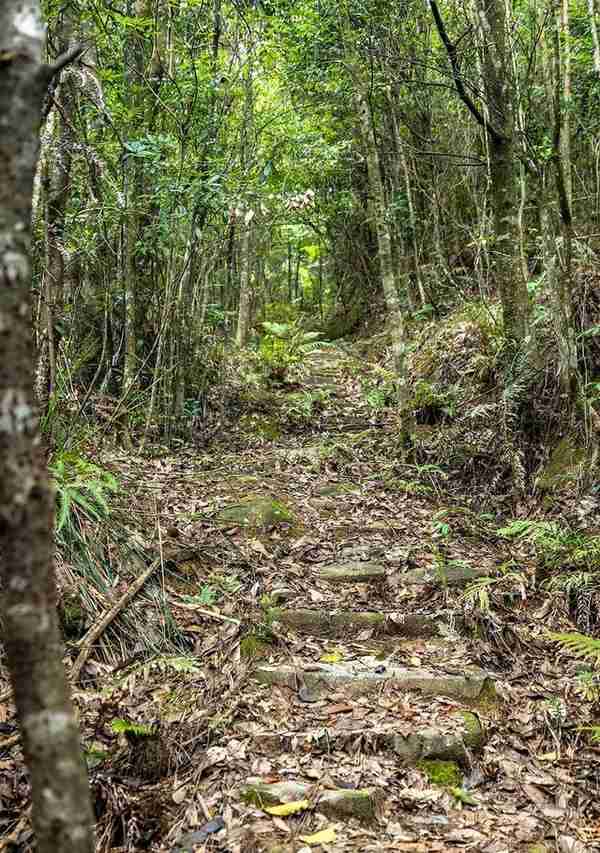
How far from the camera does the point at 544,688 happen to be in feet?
13.5

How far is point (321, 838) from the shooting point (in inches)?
113

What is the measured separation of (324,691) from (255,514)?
89.0 inches

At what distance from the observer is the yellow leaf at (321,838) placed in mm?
2842

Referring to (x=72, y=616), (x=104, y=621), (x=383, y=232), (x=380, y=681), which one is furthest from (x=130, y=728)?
(x=383, y=232)

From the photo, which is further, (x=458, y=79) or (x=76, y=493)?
(x=458, y=79)

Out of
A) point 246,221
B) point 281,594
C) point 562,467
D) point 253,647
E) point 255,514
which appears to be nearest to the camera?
point 253,647

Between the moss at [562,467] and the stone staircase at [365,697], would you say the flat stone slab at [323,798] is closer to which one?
the stone staircase at [365,697]

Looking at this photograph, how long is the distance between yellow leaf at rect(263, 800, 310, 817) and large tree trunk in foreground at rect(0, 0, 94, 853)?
1.74 metres

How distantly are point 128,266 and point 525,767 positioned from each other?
6.21 m

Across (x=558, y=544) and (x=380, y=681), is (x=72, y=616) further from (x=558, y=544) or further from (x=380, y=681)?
(x=558, y=544)

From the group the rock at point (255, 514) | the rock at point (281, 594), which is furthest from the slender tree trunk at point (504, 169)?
the rock at point (281, 594)

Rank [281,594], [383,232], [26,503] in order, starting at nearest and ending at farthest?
[26,503], [281,594], [383,232]

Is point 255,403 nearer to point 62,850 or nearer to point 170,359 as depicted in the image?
point 170,359

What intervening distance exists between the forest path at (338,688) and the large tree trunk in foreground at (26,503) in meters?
1.65
